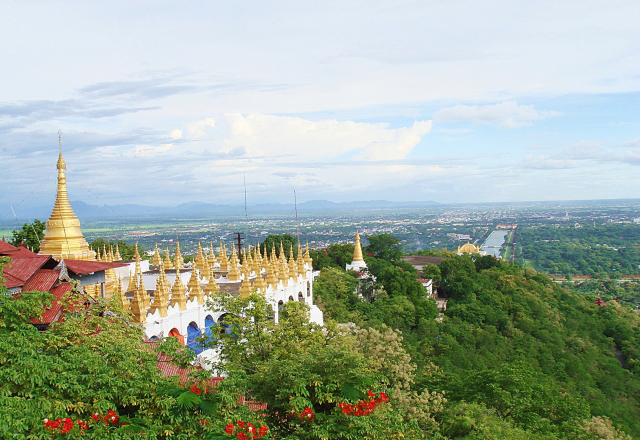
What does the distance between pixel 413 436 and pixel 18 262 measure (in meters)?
14.7

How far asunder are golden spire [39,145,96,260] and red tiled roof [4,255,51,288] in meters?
14.6

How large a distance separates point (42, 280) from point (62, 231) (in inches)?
645

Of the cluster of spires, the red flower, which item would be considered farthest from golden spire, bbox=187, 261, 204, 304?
the red flower

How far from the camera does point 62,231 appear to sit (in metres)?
37.2

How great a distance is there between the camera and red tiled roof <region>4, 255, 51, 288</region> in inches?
825

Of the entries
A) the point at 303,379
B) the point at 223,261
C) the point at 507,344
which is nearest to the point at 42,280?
the point at 303,379

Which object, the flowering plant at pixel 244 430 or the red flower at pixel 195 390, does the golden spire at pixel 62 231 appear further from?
the flowering plant at pixel 244 430

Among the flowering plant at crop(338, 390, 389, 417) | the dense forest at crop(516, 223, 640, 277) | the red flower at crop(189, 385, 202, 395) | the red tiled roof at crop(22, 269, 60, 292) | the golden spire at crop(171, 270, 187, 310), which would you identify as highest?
the red tiled roof at crop(22, 269, 60, 292)

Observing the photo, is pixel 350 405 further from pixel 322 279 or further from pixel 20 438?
pixel 322 279

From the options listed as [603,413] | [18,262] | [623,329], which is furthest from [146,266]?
[623,329]

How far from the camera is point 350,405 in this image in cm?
1617

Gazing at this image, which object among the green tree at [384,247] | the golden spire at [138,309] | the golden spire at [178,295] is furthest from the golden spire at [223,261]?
the green tree at [384,247]

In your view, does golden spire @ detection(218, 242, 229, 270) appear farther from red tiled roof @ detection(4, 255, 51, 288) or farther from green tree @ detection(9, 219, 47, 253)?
red tiled roof @ detection(4, 255, 51, 288)

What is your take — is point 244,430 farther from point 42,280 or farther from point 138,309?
point 138,309
